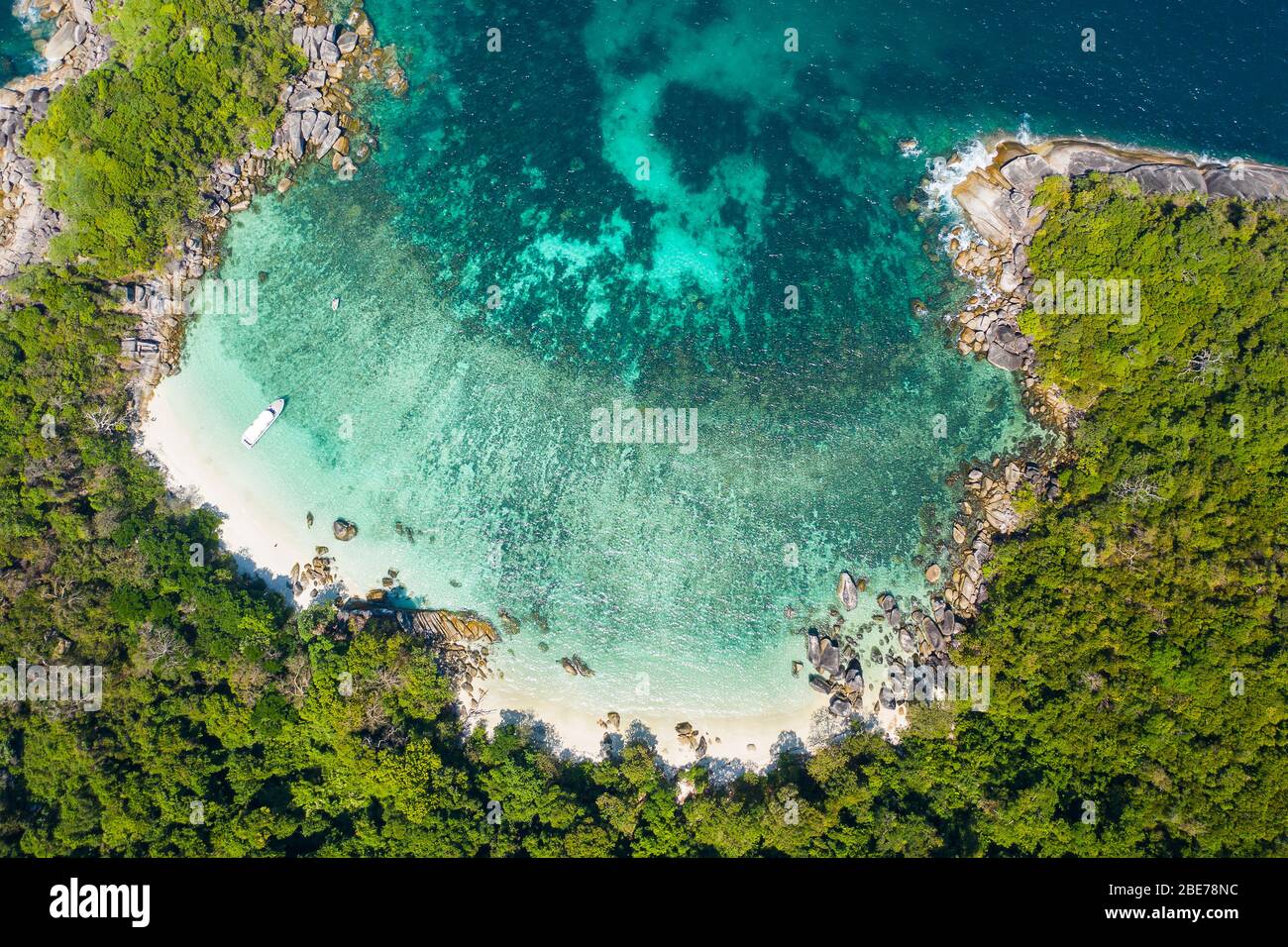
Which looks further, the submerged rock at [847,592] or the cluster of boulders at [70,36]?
the cluster of boulders at [70,36]

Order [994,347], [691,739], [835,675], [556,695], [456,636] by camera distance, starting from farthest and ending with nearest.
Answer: [994,347] < [556,695] < [456,636] < [835,675] < [691,739]

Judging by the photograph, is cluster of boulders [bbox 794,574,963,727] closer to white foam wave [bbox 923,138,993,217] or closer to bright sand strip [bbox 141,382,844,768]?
bright sand strip [bbox 141,382,844,768]

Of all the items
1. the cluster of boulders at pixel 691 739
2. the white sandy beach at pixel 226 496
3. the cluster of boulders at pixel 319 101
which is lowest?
the cluster of boulders at pixel 691 739

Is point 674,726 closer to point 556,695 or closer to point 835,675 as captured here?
point 556,695

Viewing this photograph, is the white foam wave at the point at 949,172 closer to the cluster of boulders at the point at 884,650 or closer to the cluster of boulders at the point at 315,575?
the cluster of boulders at the point at 884,650

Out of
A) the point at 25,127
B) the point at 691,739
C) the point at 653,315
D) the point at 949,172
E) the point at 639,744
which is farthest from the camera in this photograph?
the point at 949,172

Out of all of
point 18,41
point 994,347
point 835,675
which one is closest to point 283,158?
point 18,41

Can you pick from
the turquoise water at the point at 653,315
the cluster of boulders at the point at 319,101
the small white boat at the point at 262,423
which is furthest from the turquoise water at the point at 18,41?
the small white boat at the point at 262,423

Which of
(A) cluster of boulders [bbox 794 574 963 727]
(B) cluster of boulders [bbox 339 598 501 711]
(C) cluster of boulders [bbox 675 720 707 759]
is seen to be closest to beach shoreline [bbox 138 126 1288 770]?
(C) cluster of boulders [bbox 675 720 707 759]
